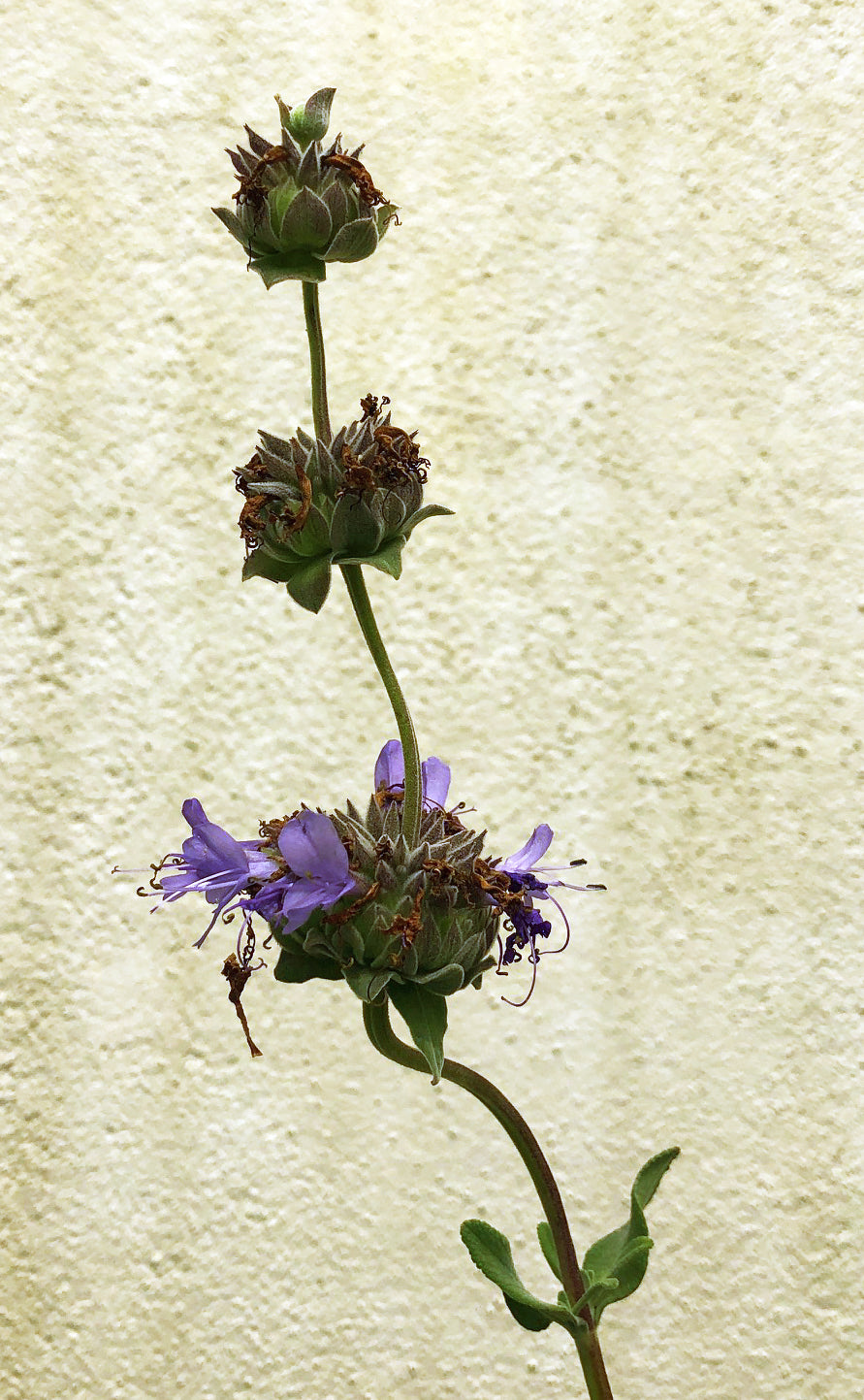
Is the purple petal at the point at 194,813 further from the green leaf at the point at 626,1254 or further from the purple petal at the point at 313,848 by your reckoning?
the green leaf at the point at 626,1254

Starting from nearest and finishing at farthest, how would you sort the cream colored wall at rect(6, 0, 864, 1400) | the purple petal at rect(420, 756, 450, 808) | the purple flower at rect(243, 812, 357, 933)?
the purple flower at rect(243, 812, 357, 933) < the purple petal at rect(420, 756, 450, 808) < the cream colored wall at rect(6, 0, 864, 1400)

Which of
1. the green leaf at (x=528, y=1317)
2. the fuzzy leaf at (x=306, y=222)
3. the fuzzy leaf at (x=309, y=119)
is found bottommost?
the green leaf at (x=528, y=1317)

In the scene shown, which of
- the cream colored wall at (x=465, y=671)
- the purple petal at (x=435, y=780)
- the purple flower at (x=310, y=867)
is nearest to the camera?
the purple flower at (x=310, y=867)

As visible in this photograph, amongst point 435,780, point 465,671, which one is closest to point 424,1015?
point 435,780

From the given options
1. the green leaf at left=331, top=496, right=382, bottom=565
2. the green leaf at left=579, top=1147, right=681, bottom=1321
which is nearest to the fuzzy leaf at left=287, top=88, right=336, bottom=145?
the green leaf at left=331, top=496, right=382, bottom=565

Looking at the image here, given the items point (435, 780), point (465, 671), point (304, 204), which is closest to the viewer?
point (304, 204)

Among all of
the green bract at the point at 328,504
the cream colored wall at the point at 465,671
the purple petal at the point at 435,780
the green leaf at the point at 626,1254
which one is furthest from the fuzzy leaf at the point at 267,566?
the cream colored wall at the point at 465,671

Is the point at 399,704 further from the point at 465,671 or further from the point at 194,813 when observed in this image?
the point at 465,671

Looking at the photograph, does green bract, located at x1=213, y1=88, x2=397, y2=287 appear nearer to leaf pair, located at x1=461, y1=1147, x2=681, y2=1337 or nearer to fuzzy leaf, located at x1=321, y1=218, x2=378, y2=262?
fuzzy leaf, located at x1=321, y1=218, x2=378, y2=262
